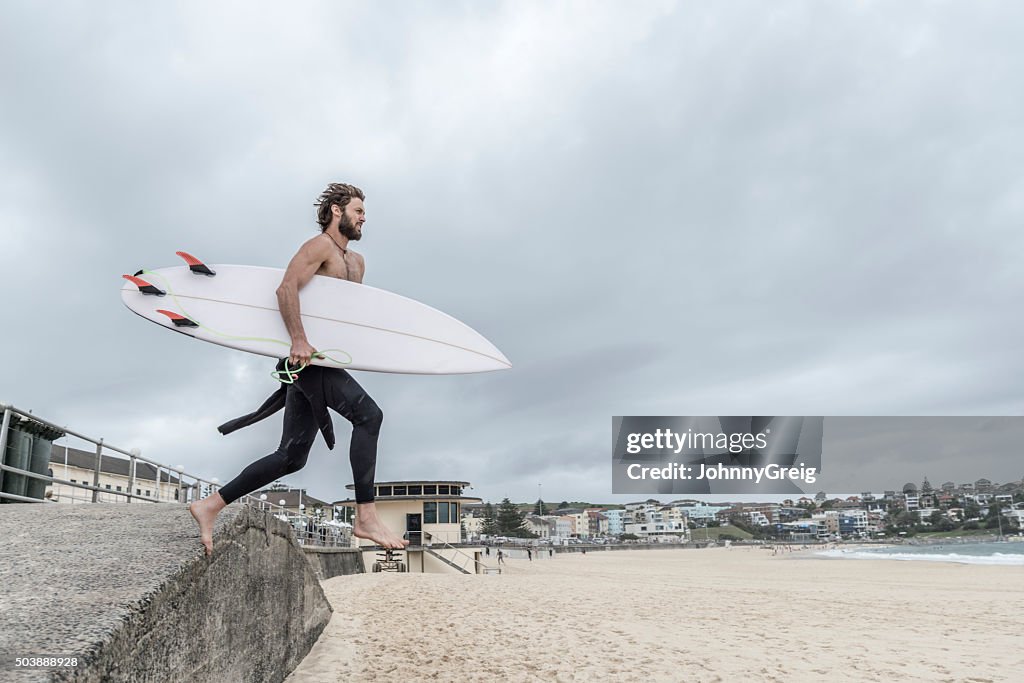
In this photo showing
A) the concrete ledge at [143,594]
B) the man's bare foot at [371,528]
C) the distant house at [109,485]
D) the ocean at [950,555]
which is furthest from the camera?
the ocean at [950,555]

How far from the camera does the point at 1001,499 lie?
487ft

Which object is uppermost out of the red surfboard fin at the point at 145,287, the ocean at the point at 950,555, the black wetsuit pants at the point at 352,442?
the red surfboard fin at the point at 145,287

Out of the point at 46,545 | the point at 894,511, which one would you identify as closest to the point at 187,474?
the point at 46,545

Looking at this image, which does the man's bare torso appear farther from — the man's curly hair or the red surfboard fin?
the red surfboard fin

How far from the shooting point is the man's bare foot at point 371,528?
3387 millimetres

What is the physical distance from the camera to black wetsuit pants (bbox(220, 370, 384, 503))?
3523mm

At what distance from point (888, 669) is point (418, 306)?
717 cm

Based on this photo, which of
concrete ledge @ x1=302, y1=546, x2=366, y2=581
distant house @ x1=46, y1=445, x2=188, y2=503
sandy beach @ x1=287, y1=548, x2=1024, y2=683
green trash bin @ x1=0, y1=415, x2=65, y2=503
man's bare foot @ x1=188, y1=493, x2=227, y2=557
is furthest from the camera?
concrete ledge @ x1=302, y1=546, x2=366, y2=581

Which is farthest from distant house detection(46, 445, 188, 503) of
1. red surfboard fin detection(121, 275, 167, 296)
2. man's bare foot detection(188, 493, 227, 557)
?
red surfboard fin detection(121, 275, 167, 296)

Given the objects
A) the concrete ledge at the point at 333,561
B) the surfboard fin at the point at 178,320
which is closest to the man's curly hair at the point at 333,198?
the surfboard fin at the point at 178,320

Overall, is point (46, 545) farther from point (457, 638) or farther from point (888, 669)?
point (888, 669)

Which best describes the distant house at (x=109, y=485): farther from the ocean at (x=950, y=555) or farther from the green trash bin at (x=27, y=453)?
the ocean at (x=950, y=555)

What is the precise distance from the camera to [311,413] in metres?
3.61

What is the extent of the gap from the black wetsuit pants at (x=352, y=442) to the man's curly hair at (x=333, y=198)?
35.6 inches
